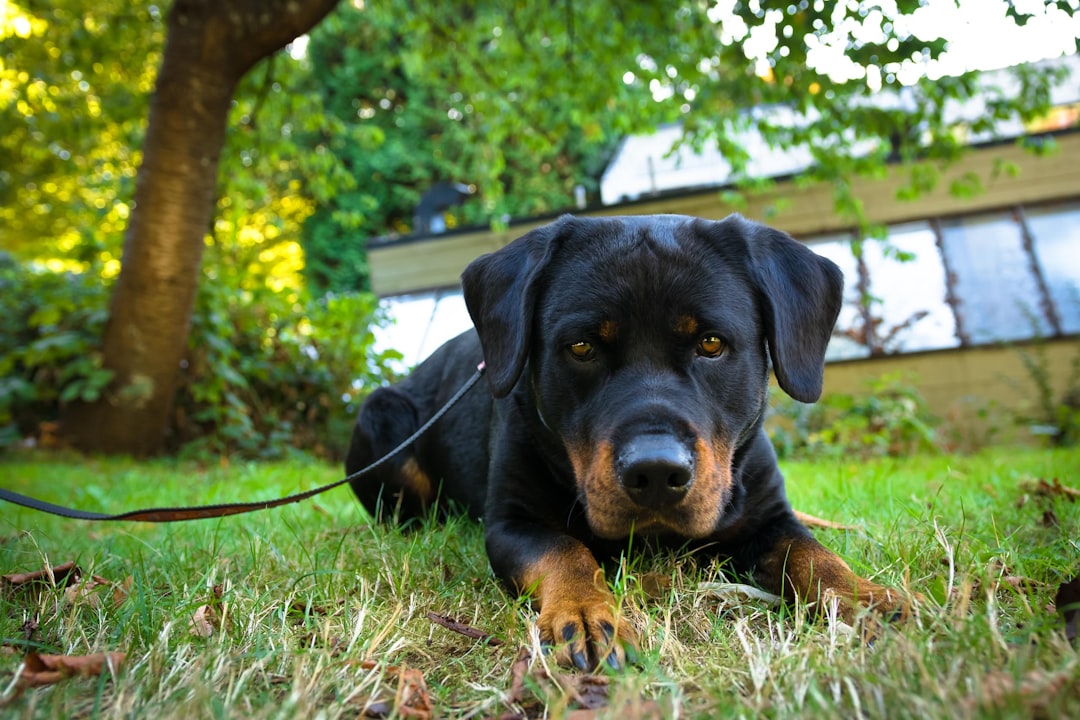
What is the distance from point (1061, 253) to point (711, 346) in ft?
42.3

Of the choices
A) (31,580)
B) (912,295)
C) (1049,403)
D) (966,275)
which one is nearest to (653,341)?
(31,580)

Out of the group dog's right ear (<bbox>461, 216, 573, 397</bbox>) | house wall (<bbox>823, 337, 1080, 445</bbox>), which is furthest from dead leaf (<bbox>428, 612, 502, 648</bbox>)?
house wall (<bbox>823, 337, 1080, 445</bbox>)

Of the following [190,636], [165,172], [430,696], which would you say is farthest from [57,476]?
[430,696]

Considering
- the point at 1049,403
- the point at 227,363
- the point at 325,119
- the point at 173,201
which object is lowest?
the point at 1049,403

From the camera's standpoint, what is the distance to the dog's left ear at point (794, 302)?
2508 millimetres

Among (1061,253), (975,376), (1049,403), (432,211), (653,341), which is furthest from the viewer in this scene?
(432,211)

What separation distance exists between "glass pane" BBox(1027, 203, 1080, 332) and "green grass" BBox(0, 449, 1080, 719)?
10924mm

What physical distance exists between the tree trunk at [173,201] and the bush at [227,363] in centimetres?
39

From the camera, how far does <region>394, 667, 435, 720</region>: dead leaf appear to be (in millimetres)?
1545

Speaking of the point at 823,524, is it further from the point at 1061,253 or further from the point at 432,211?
the point at 432,211

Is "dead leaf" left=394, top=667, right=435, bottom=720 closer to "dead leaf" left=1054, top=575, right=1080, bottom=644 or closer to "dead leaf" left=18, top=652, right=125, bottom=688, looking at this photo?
"dead leaf" left=18, top=652, right=125, bottom=688

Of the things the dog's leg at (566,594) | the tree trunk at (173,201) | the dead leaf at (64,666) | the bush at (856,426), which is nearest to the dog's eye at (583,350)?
the dog's leg at (566,594)

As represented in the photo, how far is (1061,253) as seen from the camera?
12.4 meters

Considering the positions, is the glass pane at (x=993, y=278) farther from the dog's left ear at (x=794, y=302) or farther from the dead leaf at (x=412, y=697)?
the dead leaf at (x=412, y=697)
